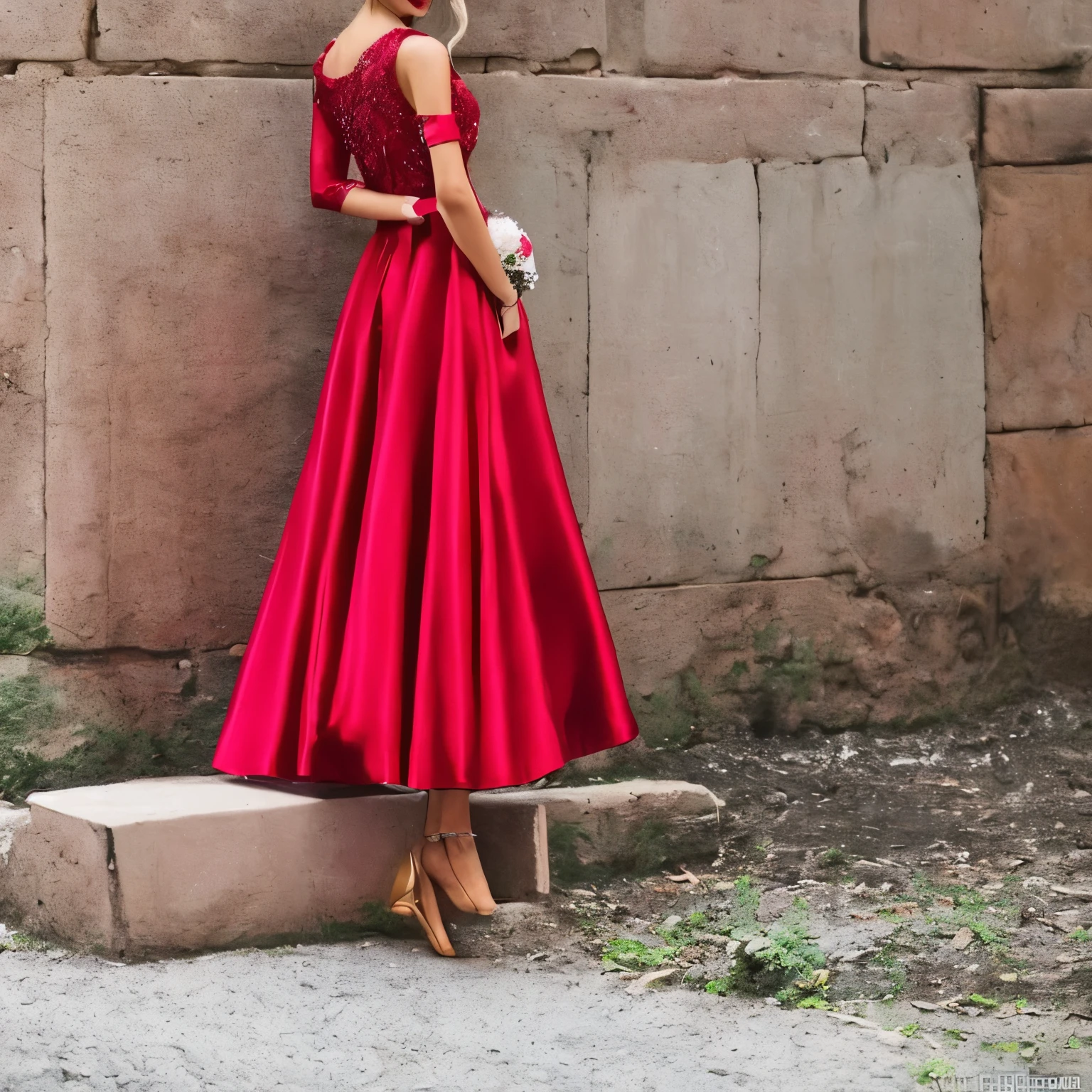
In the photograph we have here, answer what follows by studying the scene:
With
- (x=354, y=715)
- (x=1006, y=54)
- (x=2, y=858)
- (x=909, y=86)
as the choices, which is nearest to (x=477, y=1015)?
(x=354, y=715)

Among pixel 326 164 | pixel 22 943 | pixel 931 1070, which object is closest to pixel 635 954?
pixel 931 1070

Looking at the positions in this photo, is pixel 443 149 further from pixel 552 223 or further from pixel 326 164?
pixel 552 223

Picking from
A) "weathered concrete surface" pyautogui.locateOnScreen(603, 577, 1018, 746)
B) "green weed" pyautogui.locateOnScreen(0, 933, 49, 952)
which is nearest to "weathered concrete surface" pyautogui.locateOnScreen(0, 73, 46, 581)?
"green weed" pyautogui.locateOnScreen(0, 933, 49, 952)

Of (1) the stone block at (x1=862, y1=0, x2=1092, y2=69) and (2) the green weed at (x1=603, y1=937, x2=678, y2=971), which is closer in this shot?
(2) the green weed at (x1=603, y1=937, x2=678, y2=971)

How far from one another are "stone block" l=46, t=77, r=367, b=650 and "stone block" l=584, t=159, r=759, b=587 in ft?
2.43

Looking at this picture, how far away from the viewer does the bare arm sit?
287 centimetres

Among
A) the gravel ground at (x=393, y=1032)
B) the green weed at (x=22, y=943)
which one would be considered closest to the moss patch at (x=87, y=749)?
the green weed at (x=22, y=943)

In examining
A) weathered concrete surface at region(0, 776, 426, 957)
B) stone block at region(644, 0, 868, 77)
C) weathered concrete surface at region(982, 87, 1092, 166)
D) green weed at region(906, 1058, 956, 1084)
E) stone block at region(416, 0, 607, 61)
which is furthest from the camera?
weathered concrete surface at region(982, 87, 1092, 166)

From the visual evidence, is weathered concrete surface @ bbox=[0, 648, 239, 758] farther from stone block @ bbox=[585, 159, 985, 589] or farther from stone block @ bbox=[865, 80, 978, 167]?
stone block @ bbox=[865, 80, 978, 167]

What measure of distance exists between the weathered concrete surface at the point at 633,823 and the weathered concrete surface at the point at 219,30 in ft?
6.36

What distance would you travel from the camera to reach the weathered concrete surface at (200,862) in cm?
282

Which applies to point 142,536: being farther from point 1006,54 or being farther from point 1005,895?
point 1006,54

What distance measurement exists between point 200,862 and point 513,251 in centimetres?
145

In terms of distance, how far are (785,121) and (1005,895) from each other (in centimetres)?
216
